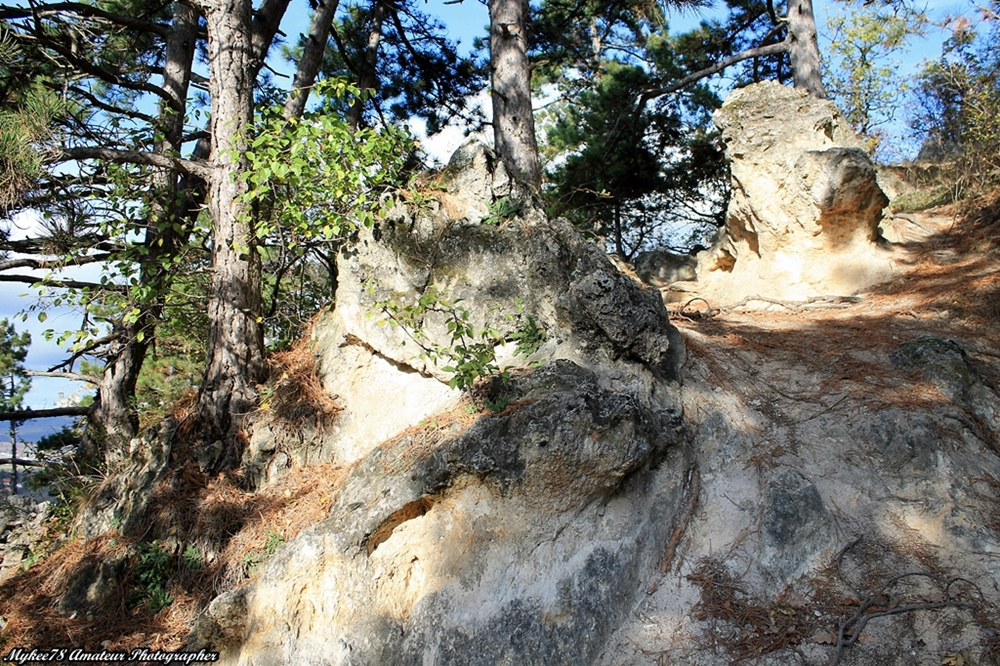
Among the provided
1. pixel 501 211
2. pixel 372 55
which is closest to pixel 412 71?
pixel 372 55

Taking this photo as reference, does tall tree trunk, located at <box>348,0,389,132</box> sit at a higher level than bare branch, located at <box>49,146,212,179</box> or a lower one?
higher

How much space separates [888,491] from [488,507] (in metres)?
2.66

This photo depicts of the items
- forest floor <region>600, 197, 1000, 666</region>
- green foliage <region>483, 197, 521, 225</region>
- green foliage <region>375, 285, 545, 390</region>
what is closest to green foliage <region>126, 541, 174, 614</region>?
green foliage <region>375, 285, 545, 390</region>

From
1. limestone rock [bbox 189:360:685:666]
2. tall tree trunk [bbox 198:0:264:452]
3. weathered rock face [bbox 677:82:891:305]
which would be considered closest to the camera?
limestone rock [bbox 189:360:685:666]

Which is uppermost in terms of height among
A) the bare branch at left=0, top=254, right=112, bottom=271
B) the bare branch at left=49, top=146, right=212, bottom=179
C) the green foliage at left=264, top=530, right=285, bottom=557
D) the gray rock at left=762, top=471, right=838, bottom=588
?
the bare branch at left=49, top=146, right=212, bottom=179

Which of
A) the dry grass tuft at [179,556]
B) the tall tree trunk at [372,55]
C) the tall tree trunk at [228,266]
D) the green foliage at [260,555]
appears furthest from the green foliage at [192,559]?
the tall tree trunk at [372,55]

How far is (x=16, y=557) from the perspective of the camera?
16.9 feet

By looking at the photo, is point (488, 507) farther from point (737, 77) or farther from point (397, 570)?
point (737, 77)

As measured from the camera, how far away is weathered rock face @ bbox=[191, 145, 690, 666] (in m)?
3.76

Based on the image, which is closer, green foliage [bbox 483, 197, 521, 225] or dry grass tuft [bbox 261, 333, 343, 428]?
dry grass tuft [bbox 261, 333, 343, 428]

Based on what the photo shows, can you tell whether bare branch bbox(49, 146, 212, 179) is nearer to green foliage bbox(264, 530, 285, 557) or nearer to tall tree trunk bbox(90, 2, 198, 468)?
tall tree trunk bbox(90, 2, 198, 468)

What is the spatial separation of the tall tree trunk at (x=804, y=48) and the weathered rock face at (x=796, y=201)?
1325 mm

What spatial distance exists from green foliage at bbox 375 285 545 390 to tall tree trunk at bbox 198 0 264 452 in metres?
1.22

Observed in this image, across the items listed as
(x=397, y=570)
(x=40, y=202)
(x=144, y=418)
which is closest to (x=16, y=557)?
(x=144, y=418)
